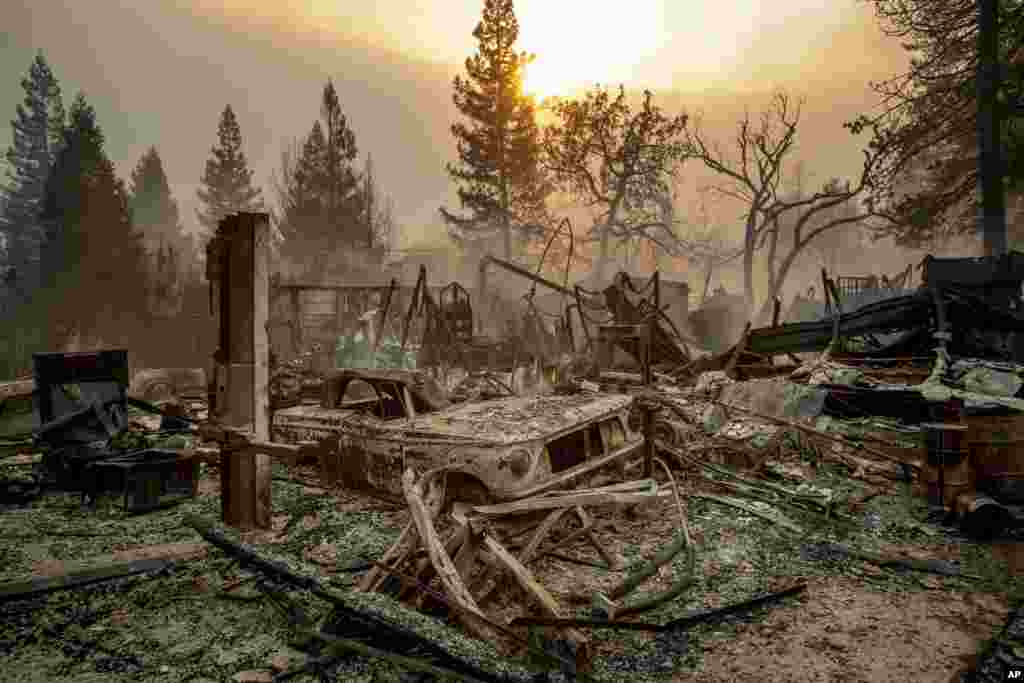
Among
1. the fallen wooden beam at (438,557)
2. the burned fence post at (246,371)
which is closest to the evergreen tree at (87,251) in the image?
the burned fence post at (246,371)

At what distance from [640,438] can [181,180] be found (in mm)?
197261

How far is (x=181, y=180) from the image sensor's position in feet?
553

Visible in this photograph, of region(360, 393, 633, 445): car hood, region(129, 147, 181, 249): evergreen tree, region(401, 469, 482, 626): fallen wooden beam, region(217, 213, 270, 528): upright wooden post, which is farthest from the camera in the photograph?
region(129, 147, 181, 249): evergreen tree

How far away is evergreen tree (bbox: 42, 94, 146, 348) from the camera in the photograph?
25094mm

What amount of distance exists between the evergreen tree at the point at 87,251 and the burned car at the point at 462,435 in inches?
912

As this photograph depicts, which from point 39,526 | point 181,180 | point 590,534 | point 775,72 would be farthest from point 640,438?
point 775,72

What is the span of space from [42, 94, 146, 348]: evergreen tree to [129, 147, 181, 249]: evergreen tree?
2955cm

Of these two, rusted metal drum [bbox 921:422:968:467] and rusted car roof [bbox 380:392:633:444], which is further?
rusted metal drum [bbox 921:422:968:467]

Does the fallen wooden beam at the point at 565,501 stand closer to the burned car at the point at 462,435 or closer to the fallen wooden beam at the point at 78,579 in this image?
the burned car at the point at 462,435

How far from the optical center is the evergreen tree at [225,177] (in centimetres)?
5316

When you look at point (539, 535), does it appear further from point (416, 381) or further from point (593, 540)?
point (416, 381)

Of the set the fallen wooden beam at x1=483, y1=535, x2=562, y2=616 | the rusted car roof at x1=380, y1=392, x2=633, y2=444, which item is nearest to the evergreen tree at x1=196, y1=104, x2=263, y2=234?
the rusted car roof at x1=380, y1=392, x2=633, y2=444

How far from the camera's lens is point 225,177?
53969mm

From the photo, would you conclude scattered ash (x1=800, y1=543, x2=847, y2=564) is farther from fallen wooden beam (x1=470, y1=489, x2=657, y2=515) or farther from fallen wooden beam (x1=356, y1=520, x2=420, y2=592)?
fallen wooden beam (x1=356, y1=520, x2=420, y2=592)
